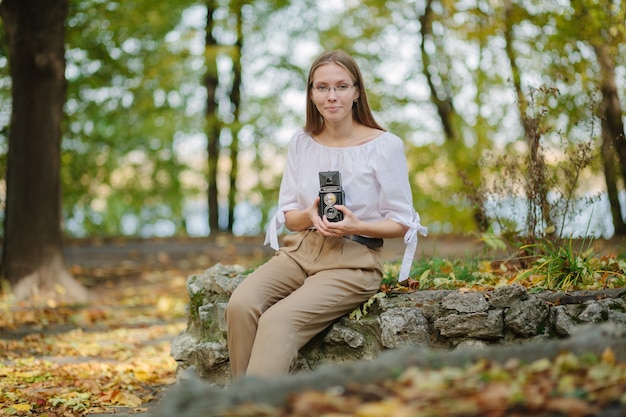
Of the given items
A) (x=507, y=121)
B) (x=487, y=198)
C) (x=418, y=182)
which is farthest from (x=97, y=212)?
(x=487, y=198)

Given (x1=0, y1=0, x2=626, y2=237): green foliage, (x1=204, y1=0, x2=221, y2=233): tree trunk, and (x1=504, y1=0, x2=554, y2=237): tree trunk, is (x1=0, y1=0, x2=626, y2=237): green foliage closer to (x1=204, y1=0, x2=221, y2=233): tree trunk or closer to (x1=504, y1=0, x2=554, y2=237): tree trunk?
(x1=204, y1=0, x2=221, y2=233): tree trunk

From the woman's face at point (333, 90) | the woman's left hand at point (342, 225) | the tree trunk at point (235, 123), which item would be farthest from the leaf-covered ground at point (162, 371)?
the tree trunk at point (235, 123)

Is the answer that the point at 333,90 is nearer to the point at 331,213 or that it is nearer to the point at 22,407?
the point at 331,213

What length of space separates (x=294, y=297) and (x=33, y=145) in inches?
217

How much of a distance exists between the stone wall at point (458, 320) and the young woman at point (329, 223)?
0.15m

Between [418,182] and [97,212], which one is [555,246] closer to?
[418,182]

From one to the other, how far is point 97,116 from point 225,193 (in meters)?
3.83

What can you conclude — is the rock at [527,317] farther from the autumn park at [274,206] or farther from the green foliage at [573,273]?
the green foliage at [573,273]

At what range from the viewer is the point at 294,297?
3.44m

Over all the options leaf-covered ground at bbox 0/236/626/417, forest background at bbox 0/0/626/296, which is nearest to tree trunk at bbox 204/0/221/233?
forest background at bbox 0/0/626/296

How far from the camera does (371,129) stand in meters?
3.95

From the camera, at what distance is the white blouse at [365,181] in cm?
370

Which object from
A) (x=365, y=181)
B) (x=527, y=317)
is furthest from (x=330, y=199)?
(x=527, y=317)

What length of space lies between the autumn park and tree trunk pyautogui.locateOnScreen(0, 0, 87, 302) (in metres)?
0.02
